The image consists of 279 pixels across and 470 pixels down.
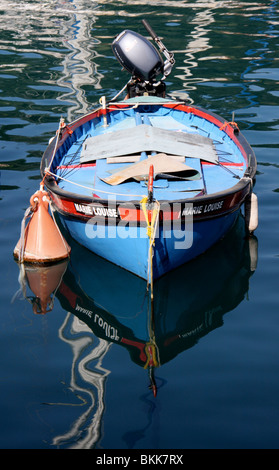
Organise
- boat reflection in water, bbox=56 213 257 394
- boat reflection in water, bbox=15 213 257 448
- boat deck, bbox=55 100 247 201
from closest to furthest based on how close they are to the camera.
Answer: boat reflection in water, bbox=15 213 257 448
boat reflection in water, bbox=56 213 257 394
boat deck, bbox=55 100 247 201

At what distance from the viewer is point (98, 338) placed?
9.07 m

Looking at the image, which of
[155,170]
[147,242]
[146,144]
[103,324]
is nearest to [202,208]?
[147,242]

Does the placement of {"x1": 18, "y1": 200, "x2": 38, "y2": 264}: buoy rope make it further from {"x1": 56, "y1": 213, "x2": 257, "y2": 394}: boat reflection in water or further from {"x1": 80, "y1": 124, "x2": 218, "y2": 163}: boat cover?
{"x1": 80, "y1": 124, "x2": 218, "y2": 163}: boat cover

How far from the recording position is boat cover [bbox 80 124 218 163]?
→ 1161 cm

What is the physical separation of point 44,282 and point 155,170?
2.47 metres

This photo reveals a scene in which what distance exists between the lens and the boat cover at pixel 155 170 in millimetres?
10641

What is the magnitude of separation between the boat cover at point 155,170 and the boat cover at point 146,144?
39 cm

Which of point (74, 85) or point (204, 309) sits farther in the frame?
point (74, 85)

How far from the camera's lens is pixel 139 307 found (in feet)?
32.3

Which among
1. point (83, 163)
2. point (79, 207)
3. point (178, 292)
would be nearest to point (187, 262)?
point (178, 292)

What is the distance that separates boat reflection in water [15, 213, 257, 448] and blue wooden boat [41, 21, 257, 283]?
29 cm

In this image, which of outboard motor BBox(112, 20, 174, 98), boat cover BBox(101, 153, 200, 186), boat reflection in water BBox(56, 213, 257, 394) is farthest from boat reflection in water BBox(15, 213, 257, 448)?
outboard motor BBox(112, 20, 174, 98)

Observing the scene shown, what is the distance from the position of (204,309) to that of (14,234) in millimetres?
3919

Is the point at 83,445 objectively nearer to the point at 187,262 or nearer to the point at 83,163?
the point at 187,262
